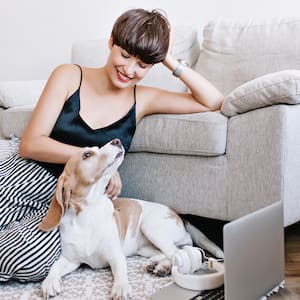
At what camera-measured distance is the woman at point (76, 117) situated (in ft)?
4.57

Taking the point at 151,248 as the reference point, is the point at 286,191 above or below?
above

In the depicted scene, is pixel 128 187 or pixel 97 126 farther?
pixel 128 187

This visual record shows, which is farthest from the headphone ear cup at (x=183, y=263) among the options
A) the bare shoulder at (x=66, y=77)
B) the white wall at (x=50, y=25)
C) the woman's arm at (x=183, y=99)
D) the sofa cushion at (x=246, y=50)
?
the white wall at (x=50, y=25)

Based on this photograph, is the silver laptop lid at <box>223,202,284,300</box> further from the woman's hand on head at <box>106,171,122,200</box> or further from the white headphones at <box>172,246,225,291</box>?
the woman's hand on head at <box>106,171,122,200</box>

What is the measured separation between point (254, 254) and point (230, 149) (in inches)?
20.7

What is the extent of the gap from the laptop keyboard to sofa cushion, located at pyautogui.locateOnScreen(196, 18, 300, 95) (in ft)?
3.94

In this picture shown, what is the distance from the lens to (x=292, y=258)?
1650 mm

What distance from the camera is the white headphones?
1.22 meters

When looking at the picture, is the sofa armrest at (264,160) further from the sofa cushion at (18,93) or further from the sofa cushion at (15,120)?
the sofa cushion at (18,93)

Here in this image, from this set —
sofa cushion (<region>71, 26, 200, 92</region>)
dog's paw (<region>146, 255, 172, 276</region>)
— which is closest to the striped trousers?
dog's paw (<region>146, 255, 172, 276</region>)

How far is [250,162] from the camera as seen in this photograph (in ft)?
5.03

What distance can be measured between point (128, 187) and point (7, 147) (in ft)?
1.59

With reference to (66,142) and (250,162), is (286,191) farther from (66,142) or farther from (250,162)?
(66,142)

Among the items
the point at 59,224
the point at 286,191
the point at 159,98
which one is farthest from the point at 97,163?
the point at 286,191
